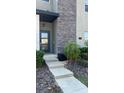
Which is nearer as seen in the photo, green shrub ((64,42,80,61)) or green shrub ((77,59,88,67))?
green shrub ((77,59,88,67))

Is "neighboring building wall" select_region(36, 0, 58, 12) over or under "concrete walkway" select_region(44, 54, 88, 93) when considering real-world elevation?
over

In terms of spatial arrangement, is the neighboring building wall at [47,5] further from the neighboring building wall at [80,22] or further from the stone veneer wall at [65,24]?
the neighboring building wall at [80,22]

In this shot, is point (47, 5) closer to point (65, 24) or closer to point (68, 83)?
point (65, 24)

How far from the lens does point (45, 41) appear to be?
1414 cm

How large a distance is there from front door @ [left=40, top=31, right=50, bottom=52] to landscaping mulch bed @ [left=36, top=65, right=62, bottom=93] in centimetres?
537

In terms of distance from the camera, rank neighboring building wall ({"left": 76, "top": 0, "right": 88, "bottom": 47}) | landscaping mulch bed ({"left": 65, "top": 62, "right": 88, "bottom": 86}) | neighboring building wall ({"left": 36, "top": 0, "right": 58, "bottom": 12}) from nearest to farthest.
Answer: landscaping mulch bed ({"left": 65, "top": 62, "right": 88, "bottom": 86}) → neighboring building wall ({"left": 36, "top": 0, "right": 58, "bottom": 12}) → neighboring building wall ({"left": 76, "top": 0, "right": 88, "bottom": 47})

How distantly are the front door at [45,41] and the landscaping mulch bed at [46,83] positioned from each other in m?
5.37

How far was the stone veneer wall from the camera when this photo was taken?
12.4 m

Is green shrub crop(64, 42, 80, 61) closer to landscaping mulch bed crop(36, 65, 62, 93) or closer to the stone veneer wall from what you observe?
the stone veneer wall

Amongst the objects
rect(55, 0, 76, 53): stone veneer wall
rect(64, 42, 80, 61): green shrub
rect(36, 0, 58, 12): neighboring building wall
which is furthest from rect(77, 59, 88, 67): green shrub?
rect(36, 0, 58, 12): neighboring building wall

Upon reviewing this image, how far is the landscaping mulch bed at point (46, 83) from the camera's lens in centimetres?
582

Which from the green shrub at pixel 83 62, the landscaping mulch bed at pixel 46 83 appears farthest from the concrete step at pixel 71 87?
the green shrub at pixel 83 62

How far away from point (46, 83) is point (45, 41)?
25.8 feet
